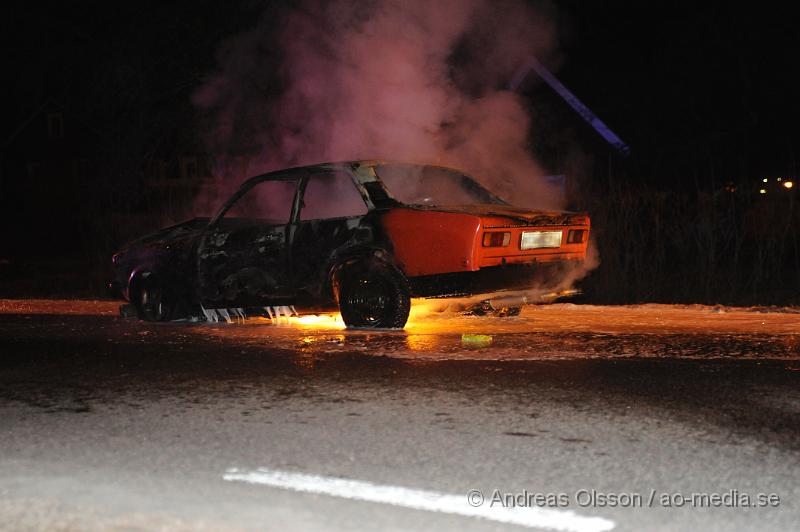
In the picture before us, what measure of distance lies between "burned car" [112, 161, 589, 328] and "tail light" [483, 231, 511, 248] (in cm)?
1

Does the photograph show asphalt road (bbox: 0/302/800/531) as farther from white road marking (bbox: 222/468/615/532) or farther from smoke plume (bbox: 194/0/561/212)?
smoke plume (bbox: 194/0/561/212)

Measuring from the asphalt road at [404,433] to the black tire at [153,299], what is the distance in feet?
5.96

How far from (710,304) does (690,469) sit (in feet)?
28.4

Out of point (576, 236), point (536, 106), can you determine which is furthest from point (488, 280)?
point (536, 106)

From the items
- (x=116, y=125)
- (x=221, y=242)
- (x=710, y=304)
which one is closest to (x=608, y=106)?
(x=116, y=125)

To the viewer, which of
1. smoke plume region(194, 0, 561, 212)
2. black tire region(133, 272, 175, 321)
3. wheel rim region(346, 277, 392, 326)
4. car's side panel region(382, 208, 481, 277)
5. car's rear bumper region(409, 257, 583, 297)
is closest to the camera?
car's side panel region(382, 208, 481, 277)

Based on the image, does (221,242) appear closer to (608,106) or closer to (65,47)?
(65,47)

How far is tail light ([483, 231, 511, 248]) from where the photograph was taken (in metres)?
8.67

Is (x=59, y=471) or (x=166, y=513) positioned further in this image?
(x=59, y=471)

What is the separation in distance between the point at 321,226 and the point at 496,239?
1.70 metres

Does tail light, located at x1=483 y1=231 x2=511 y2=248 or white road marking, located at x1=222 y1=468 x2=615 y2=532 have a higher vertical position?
tail light, located at x1=483 y1=231 x2=511 y2=248

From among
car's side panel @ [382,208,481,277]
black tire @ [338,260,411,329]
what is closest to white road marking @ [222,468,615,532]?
car's side panel @ [382,208,481,277]

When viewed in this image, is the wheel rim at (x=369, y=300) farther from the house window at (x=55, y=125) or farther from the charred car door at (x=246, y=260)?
the house window at (x=55, y=125)

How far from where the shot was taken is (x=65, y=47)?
2450 centimetres
